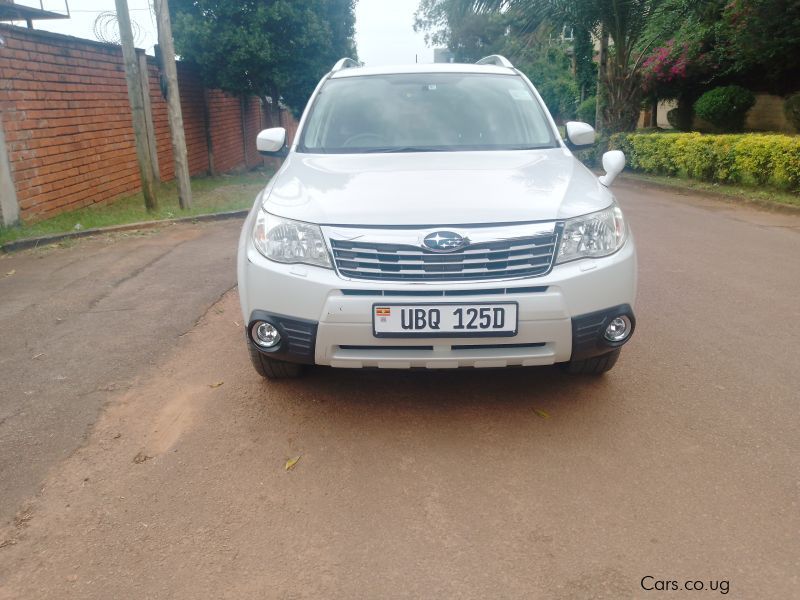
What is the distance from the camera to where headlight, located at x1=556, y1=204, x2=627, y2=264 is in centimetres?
301

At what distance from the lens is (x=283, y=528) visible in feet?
8.09

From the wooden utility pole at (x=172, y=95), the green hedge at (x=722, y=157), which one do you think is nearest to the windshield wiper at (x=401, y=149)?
the wooden utility pole at (x=172, y=95)

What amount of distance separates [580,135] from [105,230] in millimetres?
5949

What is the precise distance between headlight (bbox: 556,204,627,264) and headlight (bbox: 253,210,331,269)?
3.40 feet

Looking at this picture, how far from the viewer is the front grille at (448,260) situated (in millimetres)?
2918

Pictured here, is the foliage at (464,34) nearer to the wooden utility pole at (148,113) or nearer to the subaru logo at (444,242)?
the wooden utility pole at (148,113)

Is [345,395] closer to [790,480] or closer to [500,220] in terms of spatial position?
[500,220]

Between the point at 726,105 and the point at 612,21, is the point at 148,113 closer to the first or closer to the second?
the point at 612,21

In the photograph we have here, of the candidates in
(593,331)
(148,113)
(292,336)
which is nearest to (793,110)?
(148,113)

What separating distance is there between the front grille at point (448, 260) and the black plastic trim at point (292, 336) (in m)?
0.29

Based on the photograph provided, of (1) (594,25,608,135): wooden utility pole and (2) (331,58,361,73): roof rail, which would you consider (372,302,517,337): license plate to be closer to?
(2) (331,58,361,73): roof rail

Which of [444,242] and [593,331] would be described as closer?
[444,242]

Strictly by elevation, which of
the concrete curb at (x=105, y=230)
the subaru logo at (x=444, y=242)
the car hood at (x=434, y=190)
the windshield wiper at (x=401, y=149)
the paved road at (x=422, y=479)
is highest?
the windshield wiper at (x=401, y=149)

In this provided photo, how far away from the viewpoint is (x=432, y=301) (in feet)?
9.43
